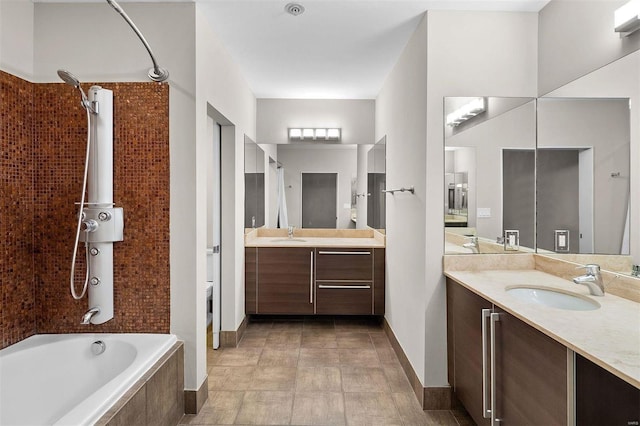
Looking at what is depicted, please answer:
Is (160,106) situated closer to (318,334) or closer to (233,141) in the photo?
(233,141)

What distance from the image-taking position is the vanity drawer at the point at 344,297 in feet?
12.9

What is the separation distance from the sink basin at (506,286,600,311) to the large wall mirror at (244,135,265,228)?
263 cm

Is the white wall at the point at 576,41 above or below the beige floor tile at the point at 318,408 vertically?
above

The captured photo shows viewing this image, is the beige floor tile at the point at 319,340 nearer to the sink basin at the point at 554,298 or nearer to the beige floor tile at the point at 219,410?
the beige floor tile at the point at 219,410

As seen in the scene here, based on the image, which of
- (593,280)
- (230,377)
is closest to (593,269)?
(593,280)

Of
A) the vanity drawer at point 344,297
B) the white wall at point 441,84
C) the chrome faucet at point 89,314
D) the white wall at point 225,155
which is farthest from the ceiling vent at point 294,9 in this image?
the vanity drawer at point 344,297

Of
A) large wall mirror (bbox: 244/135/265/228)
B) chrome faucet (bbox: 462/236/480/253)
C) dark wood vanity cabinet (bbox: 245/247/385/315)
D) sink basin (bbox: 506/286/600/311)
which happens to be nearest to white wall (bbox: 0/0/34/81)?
large wall mirror (bbox: 244/135/265/228)

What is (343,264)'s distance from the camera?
155 inches

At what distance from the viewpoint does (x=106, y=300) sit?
2.26 m

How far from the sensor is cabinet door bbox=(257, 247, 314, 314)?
12.8ft

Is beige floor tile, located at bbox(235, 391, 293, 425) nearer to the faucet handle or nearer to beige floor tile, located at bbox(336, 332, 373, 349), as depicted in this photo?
beige floor tile, located at bbox(336, 332, 373, 349)

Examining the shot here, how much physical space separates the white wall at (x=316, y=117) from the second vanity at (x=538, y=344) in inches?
97.8

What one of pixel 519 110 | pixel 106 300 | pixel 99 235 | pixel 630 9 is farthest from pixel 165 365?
pixel 630 9

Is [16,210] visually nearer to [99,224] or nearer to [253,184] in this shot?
[99,224]
